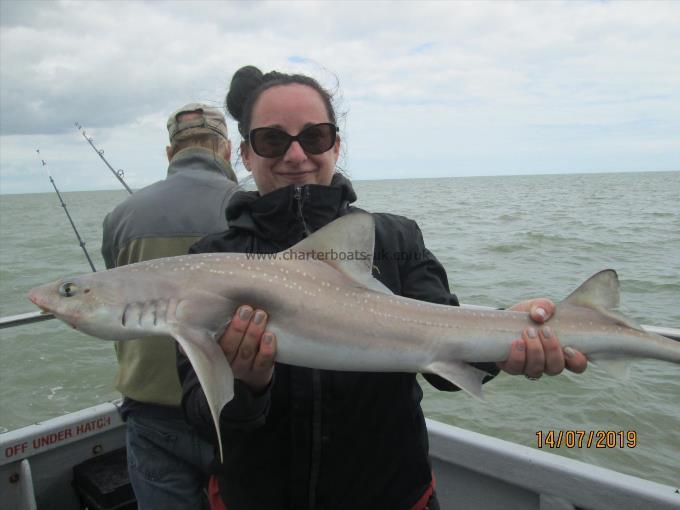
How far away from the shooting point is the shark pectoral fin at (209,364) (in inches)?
74.9

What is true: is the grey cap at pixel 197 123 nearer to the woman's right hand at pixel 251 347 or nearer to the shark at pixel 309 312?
the shark at pixel 309 312

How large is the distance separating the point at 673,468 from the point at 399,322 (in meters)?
5.68

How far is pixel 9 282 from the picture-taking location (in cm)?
1939

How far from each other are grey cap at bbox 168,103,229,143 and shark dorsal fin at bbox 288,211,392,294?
1696 millimetres

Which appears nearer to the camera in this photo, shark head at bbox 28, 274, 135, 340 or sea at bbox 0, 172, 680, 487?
shark head at bbox 28, 274, 135, 340

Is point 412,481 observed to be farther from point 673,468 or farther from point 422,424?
point 673,468

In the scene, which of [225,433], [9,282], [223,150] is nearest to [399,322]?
[225,433]

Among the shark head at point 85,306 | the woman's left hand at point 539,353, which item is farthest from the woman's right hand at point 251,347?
the woman's left hand at point 539,353

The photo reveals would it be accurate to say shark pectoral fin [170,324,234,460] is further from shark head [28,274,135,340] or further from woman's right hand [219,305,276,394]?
shark head [28,274,135,340]

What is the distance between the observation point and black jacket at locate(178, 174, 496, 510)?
2.09 metres

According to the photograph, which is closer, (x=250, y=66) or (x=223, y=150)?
(x=250, y=66)

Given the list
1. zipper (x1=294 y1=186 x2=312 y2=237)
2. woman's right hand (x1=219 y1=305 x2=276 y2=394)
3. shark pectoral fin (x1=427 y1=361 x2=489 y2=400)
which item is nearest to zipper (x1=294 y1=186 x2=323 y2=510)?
woman's right hand (x1=219 y1=305 x2=276 y2=394)
